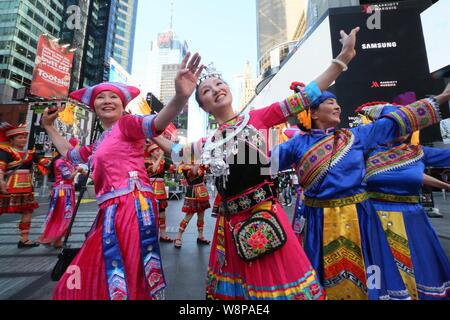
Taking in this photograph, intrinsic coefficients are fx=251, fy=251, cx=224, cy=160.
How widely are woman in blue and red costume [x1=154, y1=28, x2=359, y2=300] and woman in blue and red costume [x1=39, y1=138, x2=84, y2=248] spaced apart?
4046 millimetres

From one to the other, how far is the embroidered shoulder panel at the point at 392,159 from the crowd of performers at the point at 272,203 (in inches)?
0.5

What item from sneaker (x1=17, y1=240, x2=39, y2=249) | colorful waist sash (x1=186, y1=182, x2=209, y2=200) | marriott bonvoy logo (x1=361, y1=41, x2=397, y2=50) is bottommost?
sneaker (x1=17, y1=240, x2=39, y2=249)

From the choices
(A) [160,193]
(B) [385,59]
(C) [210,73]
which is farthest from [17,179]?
(B) [385,59]

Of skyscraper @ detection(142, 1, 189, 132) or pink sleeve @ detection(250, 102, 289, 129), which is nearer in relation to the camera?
pink sleeve @ detection(250, 102, 289, 129)

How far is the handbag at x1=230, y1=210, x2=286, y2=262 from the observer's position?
4.19 feet

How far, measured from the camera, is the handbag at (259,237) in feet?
4.19

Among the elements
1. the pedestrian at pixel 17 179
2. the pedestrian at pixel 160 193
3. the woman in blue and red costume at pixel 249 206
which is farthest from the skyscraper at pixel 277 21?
the woman in blue and red costume at pixel 249 206

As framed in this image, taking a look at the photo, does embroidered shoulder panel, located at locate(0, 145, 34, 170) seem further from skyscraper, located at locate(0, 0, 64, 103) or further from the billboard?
skyscraper, located at locate(0, 0, 64, 103)

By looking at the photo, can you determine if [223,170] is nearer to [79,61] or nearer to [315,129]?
[315,129]

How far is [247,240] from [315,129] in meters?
1.34

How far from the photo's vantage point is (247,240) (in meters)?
1.32

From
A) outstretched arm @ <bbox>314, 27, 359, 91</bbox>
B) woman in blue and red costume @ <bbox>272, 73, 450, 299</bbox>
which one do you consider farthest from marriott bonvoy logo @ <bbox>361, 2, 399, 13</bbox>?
outstretched arm @ <bbox>314, 27, 359, 91</bbox>
